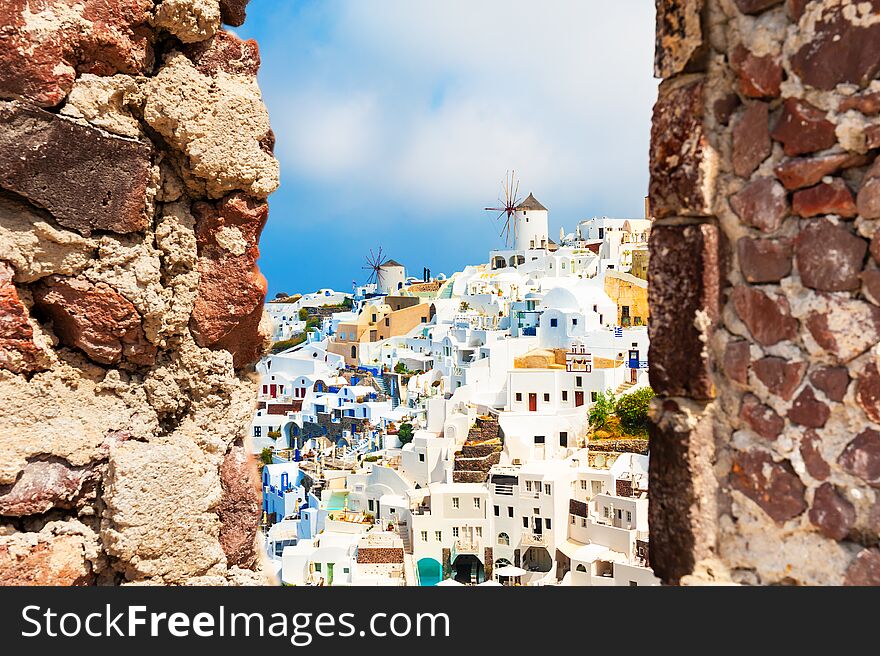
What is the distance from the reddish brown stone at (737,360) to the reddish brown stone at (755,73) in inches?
19.1

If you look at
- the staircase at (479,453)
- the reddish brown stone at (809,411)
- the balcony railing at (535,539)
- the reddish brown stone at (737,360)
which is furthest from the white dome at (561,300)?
the reddish brown stone at (809,411)

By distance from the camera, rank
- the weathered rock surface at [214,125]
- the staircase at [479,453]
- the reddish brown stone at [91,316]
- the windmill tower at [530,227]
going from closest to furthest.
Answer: the reddish brown stone at [91,316] < the weathered rock surface at [214,125] < the staircase at [479,453] < the windmill tower at [530,227]

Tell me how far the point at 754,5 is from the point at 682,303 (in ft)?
1.97

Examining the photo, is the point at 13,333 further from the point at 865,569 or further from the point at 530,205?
the point at 530,205

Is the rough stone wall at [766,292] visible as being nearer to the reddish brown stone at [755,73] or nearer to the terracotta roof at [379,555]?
the reddish brown stone at [755,73]

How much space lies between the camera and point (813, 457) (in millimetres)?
1633

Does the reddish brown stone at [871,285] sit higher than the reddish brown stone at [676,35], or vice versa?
the reddish brown stone at [676,35]

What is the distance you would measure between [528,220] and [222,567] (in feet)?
184

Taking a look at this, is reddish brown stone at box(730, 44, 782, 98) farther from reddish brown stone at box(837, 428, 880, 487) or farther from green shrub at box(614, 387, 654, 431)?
green shrub at box(614, 387, 654, 431)

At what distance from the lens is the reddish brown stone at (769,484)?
1.66m

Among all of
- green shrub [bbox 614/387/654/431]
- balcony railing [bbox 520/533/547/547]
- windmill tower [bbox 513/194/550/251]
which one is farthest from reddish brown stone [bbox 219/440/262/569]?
windmill tower [bbox 513/194/550/251]

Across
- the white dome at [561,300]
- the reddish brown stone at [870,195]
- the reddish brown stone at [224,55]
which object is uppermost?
the white dome at [561,300]

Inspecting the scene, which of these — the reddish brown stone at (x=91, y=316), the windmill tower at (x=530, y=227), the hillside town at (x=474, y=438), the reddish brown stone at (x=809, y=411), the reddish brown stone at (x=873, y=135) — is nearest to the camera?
the reddish brown stone at (x=873, y=135)

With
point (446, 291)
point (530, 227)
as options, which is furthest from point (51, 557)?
point (530, 227)
